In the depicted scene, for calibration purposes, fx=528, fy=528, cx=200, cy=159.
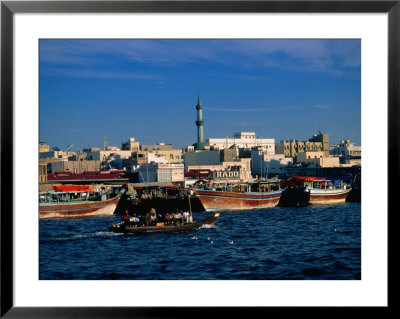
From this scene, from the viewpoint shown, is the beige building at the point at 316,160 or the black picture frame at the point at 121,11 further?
the beige building at the point at 316,160

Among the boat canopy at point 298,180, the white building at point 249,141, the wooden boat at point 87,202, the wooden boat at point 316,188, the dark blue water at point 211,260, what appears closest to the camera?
the dark blue water at point 211,260

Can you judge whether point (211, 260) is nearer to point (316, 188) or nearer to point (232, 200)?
point (232, 200)

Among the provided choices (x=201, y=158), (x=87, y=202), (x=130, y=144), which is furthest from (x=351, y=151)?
(x=87, y=202)

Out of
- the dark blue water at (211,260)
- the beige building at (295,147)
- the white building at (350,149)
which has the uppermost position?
the beige building at (295,147)

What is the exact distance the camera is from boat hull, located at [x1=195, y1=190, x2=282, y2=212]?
1589cm

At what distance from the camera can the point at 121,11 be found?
422cm

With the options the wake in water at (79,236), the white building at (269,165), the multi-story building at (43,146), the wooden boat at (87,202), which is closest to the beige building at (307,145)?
the white building at (269,165)

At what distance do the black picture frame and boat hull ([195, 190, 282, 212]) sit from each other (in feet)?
37.9

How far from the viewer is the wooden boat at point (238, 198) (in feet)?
52.0

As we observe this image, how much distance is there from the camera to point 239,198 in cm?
1634

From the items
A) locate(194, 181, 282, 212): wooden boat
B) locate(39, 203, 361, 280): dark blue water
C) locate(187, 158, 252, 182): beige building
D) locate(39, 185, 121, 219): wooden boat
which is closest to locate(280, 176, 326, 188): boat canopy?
locate(194, 181, 282, 212): wooden boat

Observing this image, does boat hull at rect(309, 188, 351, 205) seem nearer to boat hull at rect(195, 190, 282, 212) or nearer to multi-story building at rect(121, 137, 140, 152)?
boat hull at rect(195, 190, 282, 212)

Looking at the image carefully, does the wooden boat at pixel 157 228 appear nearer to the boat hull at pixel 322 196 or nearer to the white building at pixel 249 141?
the white building at pixel 249 141

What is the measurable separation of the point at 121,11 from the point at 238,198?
491 inches
